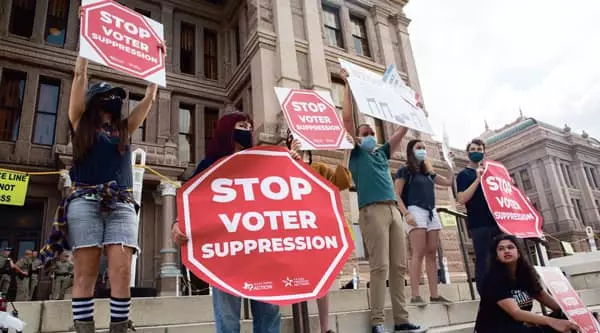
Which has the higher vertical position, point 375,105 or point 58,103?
point 58,103

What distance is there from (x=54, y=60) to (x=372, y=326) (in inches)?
542

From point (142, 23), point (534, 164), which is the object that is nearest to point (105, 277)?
point (142, 23)

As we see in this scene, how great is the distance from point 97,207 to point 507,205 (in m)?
3.94

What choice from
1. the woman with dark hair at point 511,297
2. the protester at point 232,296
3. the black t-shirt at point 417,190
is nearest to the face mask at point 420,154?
the black t-shirt at point 417,190

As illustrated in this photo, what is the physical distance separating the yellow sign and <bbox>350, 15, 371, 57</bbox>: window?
1206 centimetres

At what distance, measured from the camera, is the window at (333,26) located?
15.0 metres

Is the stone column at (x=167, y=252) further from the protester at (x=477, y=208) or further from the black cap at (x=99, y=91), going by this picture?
the black cap at (x=99, y=91)

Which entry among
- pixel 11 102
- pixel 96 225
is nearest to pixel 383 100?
pixel 96 225

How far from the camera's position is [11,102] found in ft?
39.5

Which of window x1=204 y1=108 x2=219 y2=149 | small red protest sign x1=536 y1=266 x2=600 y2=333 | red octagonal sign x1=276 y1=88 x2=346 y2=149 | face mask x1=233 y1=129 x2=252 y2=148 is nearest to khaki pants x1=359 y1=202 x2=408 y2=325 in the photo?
red octagonal sign x1=276 y1=88 x2=346 y2=149

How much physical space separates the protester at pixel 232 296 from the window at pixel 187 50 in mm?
13536

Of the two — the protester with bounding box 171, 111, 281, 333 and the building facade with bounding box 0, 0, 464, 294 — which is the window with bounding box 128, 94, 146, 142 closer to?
the building facade with bounding box 0, 0, 464, 294

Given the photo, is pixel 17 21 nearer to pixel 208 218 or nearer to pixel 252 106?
pixel 252 106

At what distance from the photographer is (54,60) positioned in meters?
12.7
